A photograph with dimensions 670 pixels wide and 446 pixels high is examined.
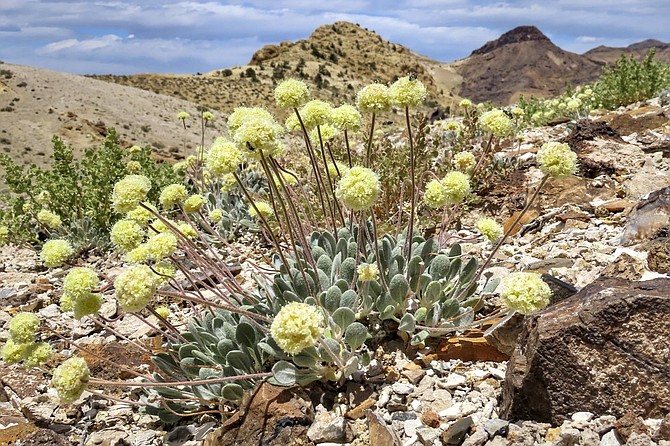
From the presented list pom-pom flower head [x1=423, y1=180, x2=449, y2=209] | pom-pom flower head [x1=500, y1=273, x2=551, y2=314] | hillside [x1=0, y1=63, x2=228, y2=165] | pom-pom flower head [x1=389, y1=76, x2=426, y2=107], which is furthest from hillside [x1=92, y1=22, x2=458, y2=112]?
pom-pom flower head [x1=500, y1=273, x2=551, y2=314]

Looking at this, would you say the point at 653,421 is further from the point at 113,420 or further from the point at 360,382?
the point at 113,420

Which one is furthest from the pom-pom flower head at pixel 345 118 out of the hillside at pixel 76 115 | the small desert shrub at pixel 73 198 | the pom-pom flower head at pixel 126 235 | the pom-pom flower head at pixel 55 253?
the hillside at pixel 76 115

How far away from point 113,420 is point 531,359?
2854mm

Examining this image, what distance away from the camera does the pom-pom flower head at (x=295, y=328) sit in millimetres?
2434

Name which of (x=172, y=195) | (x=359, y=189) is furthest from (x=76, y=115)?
(x=359, y=189)

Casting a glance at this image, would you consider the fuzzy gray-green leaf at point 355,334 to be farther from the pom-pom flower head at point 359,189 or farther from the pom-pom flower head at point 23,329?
the pom-pom flower head at point 23,329

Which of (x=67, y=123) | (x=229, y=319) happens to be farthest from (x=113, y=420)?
(x=67, y=123)

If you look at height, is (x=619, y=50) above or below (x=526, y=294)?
above

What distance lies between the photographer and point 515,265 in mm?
4766

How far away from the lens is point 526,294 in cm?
273

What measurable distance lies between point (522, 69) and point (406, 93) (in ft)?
317

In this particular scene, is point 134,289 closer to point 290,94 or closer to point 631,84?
point 290,94

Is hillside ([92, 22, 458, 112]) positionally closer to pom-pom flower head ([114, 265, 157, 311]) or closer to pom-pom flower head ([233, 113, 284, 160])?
pom-pom flower head ([233, 113, 284, 160])

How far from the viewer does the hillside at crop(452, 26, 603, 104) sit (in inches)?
3371
